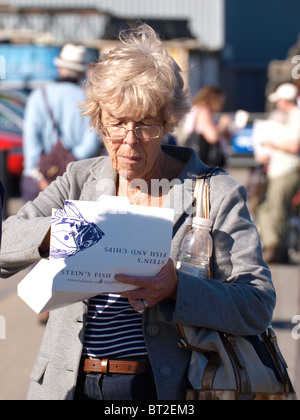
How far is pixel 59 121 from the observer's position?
18.3 ft

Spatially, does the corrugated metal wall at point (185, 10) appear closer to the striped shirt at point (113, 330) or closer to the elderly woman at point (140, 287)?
the elderly woman at point (140, 287)

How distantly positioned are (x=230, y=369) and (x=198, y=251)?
1.20 ft

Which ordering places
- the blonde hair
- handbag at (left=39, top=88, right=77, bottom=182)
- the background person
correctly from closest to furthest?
the blonde hair
handbag at (left=39, top=88, right=77, bottom=182)
the background person

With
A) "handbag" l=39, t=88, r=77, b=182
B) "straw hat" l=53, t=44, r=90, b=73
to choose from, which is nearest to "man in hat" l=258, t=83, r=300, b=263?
"straw hat" l=53, t=44, r=90, b=73

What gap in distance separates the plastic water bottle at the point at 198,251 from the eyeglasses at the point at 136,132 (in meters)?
0.33

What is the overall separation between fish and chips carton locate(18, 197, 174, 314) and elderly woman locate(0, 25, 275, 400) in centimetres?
8

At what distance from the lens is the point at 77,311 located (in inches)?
96.0

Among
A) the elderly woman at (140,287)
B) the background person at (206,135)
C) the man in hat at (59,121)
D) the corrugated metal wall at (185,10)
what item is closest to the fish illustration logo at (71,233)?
the elderly woman at (140,287)

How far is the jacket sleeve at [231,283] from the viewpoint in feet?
7.45

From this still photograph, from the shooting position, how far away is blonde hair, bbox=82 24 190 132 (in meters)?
2.46

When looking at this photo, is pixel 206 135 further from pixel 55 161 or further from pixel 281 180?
pixel 55 161

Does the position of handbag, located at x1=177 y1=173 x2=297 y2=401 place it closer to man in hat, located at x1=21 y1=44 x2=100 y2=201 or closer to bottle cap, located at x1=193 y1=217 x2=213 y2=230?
bottle cap, located at x1=193 y1=217 x2=213 y2=230

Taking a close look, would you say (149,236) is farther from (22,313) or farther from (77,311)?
(22,313)

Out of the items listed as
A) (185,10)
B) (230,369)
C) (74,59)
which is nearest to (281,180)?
(74,59)
